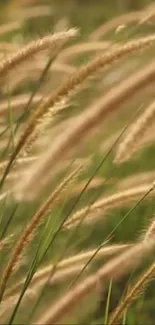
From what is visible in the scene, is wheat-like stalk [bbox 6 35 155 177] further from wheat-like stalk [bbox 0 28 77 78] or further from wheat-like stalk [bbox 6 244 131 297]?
wheat-like stalk [bbox 6 244 131 297]

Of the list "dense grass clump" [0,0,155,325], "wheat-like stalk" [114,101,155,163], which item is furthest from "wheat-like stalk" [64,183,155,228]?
"wheat-like stalk" [114,101,155,163]

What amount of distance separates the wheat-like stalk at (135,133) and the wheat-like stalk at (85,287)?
0.58 feet

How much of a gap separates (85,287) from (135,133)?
333mm

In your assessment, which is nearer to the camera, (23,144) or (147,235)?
(23,144)

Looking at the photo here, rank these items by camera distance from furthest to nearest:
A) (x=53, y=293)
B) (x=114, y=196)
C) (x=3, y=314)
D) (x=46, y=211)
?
(x=53, y=293) < (x=3, y=314) < (x=114, y=196) < (x=46, y=211)

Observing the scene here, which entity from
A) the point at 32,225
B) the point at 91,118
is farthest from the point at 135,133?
the point at 32,225

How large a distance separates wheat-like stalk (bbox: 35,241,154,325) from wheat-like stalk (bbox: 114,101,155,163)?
0.58ft

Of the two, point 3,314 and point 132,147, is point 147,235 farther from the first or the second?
point 3,314

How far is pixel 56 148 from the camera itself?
41.5 inches

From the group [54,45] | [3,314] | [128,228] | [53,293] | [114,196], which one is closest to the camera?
[54,45]

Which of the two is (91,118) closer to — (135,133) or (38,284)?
(135,133)

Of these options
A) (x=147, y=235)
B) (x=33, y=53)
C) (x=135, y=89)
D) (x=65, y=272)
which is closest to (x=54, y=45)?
(x=33, y=53)

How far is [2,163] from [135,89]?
24 centimetres

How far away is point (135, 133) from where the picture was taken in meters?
1.03
